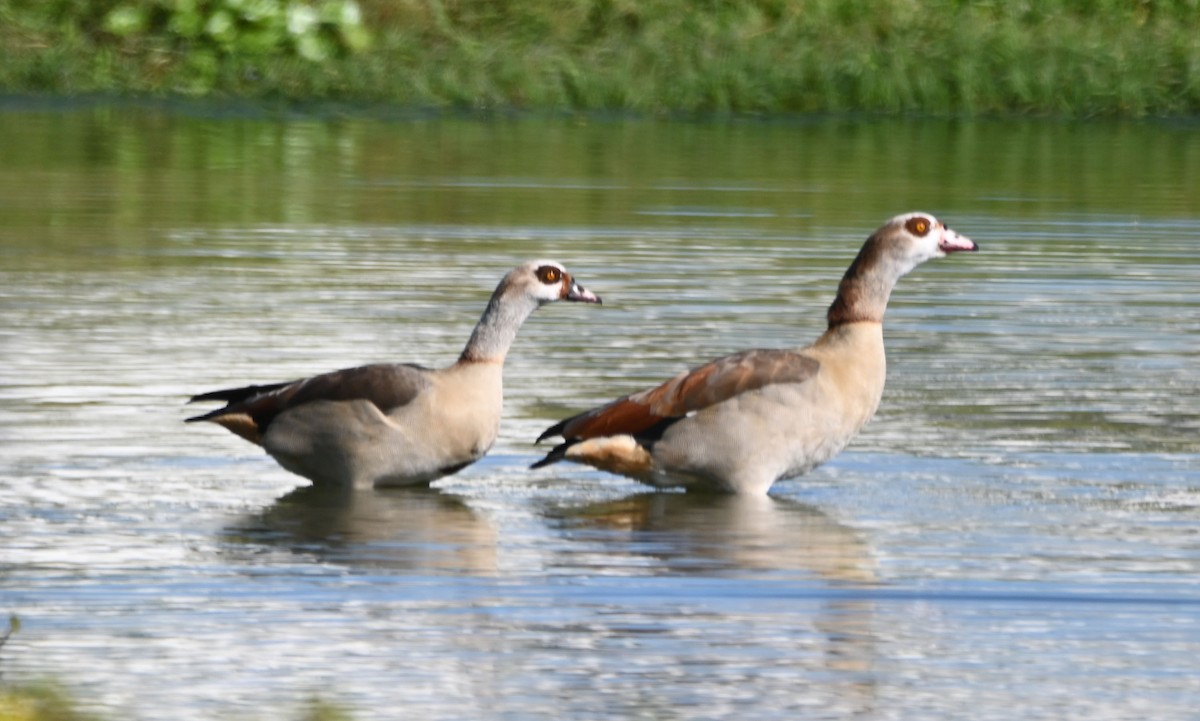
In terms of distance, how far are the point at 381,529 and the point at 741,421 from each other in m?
1.23

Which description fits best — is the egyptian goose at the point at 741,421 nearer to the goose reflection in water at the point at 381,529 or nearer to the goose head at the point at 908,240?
the goose head at the point at 908,240

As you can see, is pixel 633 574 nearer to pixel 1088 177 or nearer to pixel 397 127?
pixel 1088 177

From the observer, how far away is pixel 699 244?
658 inches

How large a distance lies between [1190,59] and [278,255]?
13352mm

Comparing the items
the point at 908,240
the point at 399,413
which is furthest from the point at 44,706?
the point at 908,240

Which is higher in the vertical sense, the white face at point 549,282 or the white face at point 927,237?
the white face at point 927,237

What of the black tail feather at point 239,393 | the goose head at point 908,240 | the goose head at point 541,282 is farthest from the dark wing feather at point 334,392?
the goose head at point 908,240

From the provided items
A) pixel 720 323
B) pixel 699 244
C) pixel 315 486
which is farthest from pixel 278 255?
pixel 315 486

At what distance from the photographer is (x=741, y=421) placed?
29.2 ft

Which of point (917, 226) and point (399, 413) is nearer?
point (399, 413)

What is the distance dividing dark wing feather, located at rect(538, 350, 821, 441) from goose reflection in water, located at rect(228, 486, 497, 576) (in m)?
0.49

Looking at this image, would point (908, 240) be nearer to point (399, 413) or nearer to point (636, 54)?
point (399, 413)

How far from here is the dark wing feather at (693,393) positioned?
29.3ft

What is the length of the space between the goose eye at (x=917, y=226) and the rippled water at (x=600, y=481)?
0.86 metres
